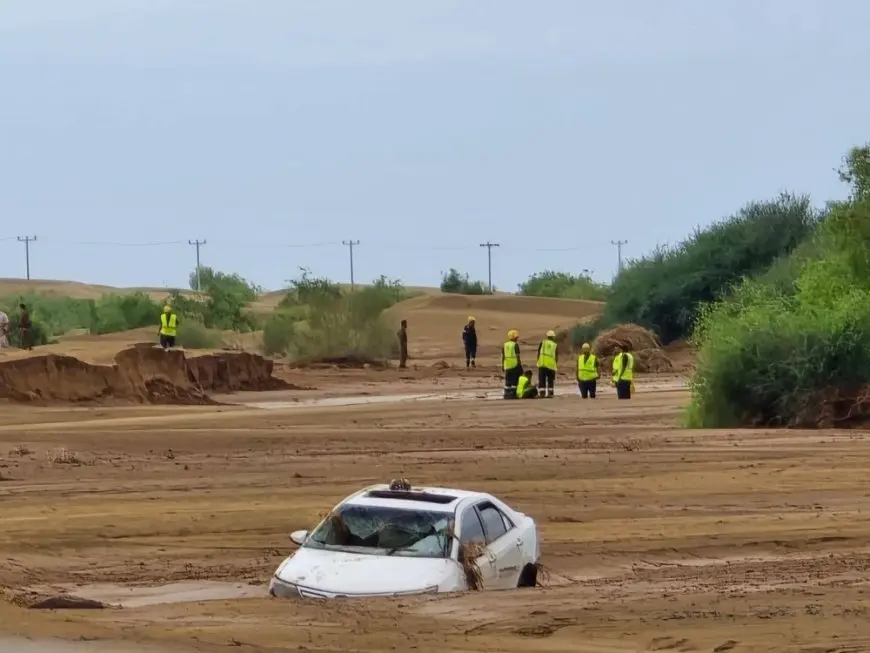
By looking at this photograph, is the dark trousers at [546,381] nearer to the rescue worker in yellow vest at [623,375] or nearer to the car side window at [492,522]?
the rescue worker in yellow vest at [623,375]

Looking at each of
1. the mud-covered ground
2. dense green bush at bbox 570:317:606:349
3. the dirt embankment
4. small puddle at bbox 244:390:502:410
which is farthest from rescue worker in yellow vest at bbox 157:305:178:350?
dense green bush at bbox 570:317:606:349

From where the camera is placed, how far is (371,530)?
14977 mm

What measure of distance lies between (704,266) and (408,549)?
188 feet

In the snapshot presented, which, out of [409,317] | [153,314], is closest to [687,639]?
[153,314]

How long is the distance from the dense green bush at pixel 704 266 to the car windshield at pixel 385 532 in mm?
53643

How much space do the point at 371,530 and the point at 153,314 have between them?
66081 mm

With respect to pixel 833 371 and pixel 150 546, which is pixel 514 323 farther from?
pixel 150 546

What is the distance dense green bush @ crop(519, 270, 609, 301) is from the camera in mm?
119562

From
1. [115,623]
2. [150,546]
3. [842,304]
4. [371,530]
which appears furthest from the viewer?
[842,304]

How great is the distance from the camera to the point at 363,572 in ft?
46.6

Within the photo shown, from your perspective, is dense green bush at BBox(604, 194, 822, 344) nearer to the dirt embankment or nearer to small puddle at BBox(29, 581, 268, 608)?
the dirt embankment

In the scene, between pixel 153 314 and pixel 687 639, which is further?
pixel 153 314

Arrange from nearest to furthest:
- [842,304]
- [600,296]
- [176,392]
A: [842,304]
[176,392]
[600,296]

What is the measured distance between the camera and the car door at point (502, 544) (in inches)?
596
